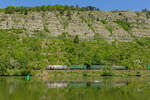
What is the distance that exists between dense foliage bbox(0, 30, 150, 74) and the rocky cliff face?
6.78 metres

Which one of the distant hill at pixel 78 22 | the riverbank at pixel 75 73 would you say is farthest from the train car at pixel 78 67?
the distant hill at pixel 78 22

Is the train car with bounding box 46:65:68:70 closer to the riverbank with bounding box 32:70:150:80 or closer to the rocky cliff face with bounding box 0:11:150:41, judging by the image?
the riverbank with bounding box 32:70:150:80

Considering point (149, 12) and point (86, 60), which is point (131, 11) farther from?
point (86, 60)

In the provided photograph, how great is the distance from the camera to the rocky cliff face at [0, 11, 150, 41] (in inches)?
3361

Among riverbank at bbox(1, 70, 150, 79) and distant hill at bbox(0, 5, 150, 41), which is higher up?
distant hill at bbox(0, 5, 150, 41)

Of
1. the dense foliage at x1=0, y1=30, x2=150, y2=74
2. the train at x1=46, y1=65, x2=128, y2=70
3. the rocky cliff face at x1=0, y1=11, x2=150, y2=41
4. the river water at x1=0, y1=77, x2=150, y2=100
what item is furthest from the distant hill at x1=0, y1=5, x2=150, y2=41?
the river water at x1=0, y1=77, x2=150, y2=100

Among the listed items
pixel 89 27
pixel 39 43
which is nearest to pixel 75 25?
pixel 89 27

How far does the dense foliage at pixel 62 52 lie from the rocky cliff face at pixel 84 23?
6778mm

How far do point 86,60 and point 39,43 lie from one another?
51.1 ft

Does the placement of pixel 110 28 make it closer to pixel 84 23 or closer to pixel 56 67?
pixel 84 23

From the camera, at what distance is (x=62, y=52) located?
6562cm

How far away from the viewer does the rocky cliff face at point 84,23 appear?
3361 inches

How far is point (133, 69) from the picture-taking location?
57344 millimetres

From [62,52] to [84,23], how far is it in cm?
2953
